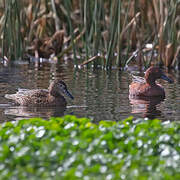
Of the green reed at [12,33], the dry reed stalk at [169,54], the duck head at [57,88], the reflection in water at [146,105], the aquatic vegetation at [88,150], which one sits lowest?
the reflection in water at [146,105]

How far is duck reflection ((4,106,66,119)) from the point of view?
393 inches

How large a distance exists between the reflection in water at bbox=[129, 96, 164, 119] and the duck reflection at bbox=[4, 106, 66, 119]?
1.32 metres

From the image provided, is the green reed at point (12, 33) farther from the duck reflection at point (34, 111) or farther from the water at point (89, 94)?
the duck reflection at point (34, 111)

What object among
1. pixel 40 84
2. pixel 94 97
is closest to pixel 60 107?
pixel 94 97

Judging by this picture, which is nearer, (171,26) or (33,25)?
(171,26)

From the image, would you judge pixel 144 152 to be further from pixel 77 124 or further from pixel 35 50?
pixel 35 50

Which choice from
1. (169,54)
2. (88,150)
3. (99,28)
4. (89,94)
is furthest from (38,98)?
(169,54)

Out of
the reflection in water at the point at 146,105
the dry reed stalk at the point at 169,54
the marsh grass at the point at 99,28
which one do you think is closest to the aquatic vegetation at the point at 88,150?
the reflection in water at the point at 146,105

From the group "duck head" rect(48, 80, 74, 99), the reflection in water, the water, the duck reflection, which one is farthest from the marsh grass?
the duck reflection

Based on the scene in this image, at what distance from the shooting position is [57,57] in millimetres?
18641

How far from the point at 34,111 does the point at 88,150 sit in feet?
13.4

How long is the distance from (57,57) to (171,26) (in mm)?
4661

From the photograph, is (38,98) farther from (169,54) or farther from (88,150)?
(169,54)

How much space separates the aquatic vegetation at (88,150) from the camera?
579 cm
